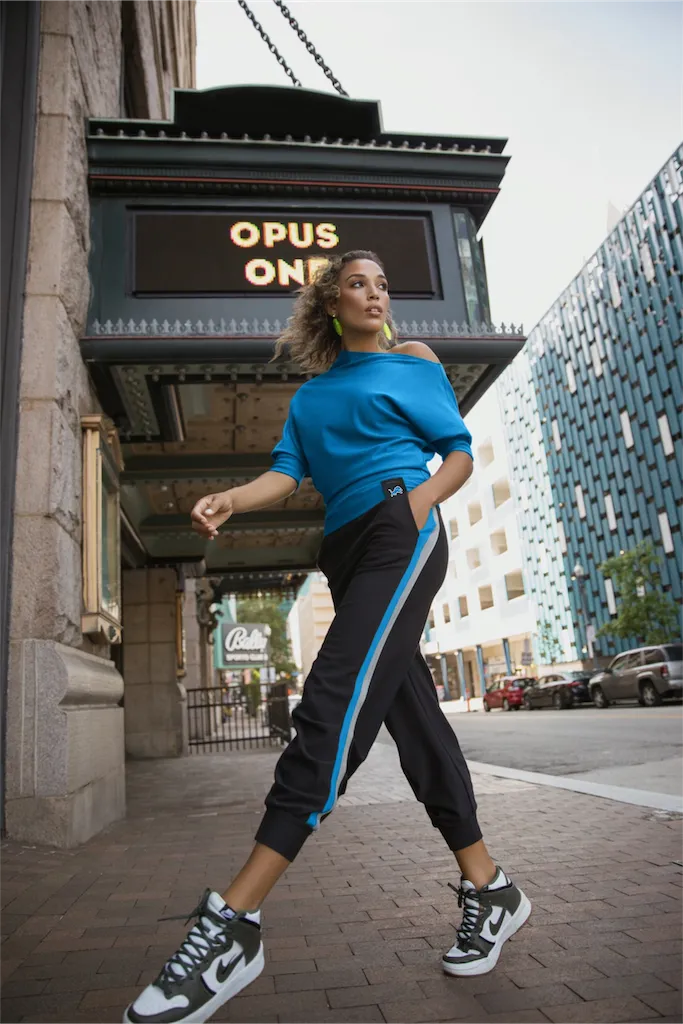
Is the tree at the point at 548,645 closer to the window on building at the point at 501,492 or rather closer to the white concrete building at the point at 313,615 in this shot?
the window on building at the point at 501,492

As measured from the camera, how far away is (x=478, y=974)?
2.05 m

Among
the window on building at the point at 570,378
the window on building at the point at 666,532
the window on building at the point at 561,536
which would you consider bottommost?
the window on building at the point at 666,532

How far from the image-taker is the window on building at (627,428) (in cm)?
4375

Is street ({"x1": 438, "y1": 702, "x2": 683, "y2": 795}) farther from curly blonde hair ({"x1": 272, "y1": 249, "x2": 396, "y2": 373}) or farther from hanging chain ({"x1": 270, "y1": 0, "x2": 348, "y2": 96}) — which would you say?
hanging chain ({"x1": 270, "y1": 0, "x2": 348, "y2": 96})

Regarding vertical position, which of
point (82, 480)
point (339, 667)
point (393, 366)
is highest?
point (82, 480)

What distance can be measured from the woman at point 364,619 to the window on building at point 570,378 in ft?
163

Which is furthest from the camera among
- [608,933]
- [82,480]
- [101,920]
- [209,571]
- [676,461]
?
[676,461]

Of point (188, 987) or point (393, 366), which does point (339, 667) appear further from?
point (393, 366)

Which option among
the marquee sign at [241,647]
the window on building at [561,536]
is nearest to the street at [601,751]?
the marquee sign at [241,647]

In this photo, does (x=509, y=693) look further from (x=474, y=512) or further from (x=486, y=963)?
(x=486, y=963)

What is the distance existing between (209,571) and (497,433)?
1740 inches

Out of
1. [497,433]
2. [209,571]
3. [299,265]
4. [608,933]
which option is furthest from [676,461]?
[608,933]

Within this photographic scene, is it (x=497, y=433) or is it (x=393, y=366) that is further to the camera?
(x=497, y=433)

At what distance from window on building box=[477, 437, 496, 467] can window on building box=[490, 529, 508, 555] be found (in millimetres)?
5882
